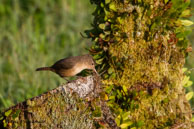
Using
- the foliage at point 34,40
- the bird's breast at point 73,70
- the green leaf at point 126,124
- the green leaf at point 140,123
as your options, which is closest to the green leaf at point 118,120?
the green leaf at point 126,124

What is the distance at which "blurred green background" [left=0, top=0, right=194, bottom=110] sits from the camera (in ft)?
22.3

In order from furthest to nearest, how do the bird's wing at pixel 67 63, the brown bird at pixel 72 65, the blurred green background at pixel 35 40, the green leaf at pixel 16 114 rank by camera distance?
the blurred green background at pixel 35 40
the bird's wing at pixel 67 63
the brown bird at pixel 72 65
the green leaf at pixel 16 114

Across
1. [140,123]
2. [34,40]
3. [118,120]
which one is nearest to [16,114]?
[118,120]

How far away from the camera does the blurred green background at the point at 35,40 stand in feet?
22.3

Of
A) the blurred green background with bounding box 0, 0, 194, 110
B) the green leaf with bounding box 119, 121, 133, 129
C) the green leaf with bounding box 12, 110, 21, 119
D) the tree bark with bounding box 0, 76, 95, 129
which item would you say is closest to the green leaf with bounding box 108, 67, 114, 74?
the tree bark with bounding box 0, 76, 95, 129

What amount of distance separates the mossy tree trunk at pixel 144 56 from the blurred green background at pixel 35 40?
1.89 meters

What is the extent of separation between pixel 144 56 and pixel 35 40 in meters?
4.40

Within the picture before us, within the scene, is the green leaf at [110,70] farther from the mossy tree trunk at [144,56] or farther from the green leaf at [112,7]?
the green leaf at [112,7]

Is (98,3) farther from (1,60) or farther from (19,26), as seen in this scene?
(19,26)

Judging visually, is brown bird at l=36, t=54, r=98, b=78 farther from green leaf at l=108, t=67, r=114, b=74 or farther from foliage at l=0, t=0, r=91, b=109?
foliage at l=0, t=0, r=91, b=109

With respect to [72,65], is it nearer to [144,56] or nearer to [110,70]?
[110,70]

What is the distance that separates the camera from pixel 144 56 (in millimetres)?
3930

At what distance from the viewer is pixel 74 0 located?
9859 mm

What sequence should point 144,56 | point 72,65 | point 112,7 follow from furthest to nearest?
1. point 72,65
2. point 144,56
3. point 112,7
